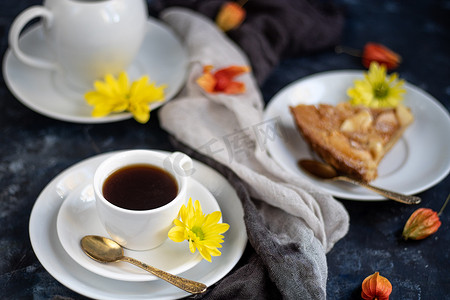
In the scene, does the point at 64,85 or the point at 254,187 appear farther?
the point at 64,85

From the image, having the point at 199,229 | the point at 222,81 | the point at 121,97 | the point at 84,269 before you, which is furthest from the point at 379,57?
the point at 84,269

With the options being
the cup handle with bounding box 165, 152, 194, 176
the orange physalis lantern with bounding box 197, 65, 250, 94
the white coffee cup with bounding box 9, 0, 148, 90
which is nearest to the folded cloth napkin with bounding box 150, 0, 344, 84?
the orange physalis lantern with bounding box 197, 65, 250, 94

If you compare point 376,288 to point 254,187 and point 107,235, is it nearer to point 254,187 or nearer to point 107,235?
point 254,187

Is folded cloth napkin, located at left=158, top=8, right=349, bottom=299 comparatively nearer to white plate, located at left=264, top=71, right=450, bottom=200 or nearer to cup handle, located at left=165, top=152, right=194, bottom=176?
white plate, located at left=264, top=71, right=450, bottom=200

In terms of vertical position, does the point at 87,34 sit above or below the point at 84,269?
above

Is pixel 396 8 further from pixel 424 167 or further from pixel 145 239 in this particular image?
pixel 145 239

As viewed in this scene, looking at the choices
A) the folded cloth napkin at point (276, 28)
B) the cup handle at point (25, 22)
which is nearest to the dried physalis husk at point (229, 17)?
the folded cloth napkin at point (276, 28)
